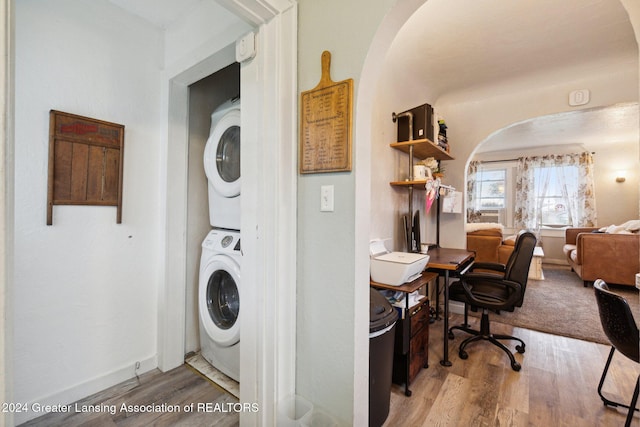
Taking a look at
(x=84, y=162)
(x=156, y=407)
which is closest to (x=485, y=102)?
(x=84, y=162)

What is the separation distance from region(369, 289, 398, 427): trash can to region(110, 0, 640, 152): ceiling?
179 cm

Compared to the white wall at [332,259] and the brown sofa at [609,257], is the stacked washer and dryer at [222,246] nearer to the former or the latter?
the white wall at [332,259]

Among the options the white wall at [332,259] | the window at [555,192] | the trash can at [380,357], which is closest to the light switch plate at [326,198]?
the white wall at [332,259]

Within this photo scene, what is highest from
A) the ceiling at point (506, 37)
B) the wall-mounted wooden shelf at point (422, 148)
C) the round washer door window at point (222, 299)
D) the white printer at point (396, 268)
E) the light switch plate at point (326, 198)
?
the ceiling at point (506, 37)

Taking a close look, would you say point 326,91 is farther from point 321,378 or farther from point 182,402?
point 182,402

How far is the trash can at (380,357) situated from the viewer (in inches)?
52.2

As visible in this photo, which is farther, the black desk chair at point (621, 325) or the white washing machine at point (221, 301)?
the white washing machine at point (221, 301)

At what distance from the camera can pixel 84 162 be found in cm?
157

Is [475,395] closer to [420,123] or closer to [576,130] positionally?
[420,123]

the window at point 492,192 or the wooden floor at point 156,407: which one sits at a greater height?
the window at point 492,192

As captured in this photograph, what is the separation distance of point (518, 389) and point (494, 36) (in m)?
2.38

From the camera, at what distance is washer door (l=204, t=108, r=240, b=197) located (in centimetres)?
183

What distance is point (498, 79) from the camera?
2590mm

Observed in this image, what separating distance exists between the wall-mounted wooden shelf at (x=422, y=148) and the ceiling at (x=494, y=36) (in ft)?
2.06
